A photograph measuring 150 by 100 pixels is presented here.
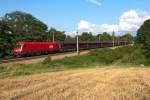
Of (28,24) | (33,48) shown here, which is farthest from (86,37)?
(33,48)

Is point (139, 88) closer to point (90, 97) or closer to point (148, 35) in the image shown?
point (90, 97)

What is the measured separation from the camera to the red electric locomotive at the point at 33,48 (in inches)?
2655

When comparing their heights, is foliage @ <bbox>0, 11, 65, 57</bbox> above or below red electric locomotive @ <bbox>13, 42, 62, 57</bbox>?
above

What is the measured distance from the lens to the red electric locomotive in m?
67.4

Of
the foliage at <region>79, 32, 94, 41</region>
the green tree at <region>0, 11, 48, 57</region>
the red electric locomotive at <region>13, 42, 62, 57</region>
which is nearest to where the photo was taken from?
the red electric locomotive at <region>13, 42, 62, 57</region>

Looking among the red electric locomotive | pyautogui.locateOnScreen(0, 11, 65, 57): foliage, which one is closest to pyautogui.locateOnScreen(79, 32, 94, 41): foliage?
pyautogui.locateOnScreen(0, 11, 65, 57): foliage

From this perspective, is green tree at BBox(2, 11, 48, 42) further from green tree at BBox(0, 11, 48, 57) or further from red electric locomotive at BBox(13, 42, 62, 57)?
red electric locomotive at BBox(13, 42, 62, 57)

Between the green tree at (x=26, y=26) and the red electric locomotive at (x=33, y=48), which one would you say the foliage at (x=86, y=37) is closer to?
the green tree at (x=26, y=26)

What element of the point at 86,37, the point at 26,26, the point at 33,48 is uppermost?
the point at 26,26

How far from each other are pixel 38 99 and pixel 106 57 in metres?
57.5

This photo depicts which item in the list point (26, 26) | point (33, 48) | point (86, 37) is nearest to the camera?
point (33, 48)

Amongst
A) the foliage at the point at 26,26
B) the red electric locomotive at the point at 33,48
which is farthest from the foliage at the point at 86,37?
the red electric locomotive at the point at 33,48

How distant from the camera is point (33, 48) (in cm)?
7069

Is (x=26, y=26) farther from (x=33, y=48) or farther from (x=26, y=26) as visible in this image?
(x=33, y=48)
